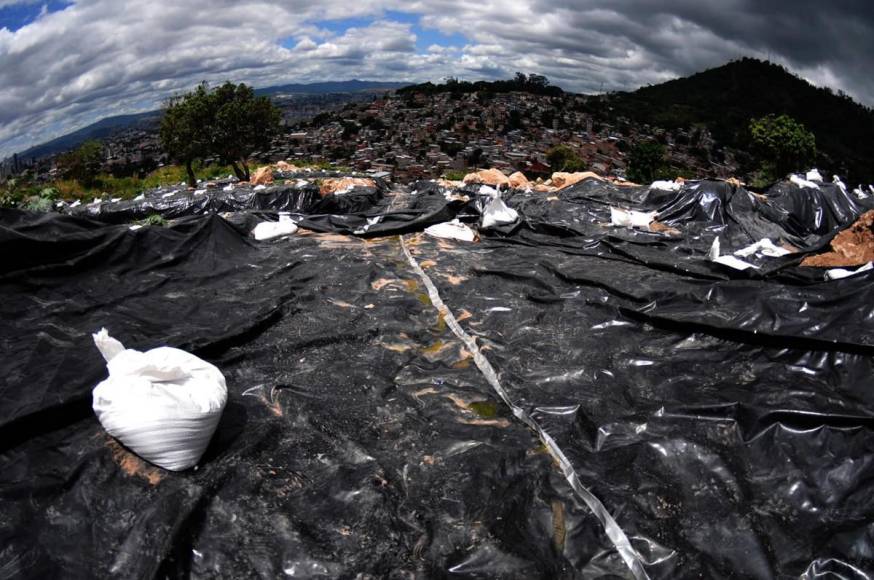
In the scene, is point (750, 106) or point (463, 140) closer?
point (463, 140)

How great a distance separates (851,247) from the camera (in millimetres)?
4848

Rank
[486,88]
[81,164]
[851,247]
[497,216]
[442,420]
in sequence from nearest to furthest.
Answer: [442,420] < [851,247] < [497,216] < [81,164] < [486,88]

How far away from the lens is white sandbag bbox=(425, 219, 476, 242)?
625 cm

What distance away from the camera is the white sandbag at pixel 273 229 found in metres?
6.02

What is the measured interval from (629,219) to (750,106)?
256 feet

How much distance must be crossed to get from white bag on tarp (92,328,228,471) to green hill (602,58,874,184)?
58422 mm

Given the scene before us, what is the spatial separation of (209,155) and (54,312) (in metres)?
14.1

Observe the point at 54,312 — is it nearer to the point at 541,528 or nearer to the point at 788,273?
the point at 541,528

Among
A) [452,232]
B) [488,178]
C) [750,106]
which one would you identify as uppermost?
[750,106]

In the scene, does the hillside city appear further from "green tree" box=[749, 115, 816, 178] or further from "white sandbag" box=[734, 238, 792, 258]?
"white sandbag" box=[734, 238, 792, 258]

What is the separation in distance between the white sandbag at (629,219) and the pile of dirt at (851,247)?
7.59ft

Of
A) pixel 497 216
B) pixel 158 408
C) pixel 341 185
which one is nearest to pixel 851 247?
pixel 497 216

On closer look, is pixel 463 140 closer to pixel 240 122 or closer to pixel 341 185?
pixel 240 122

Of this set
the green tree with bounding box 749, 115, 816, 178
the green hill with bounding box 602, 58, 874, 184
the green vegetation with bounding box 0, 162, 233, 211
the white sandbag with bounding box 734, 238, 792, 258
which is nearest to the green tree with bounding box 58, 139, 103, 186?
the green vegetation with bounding box 0, 162, 233, 211
